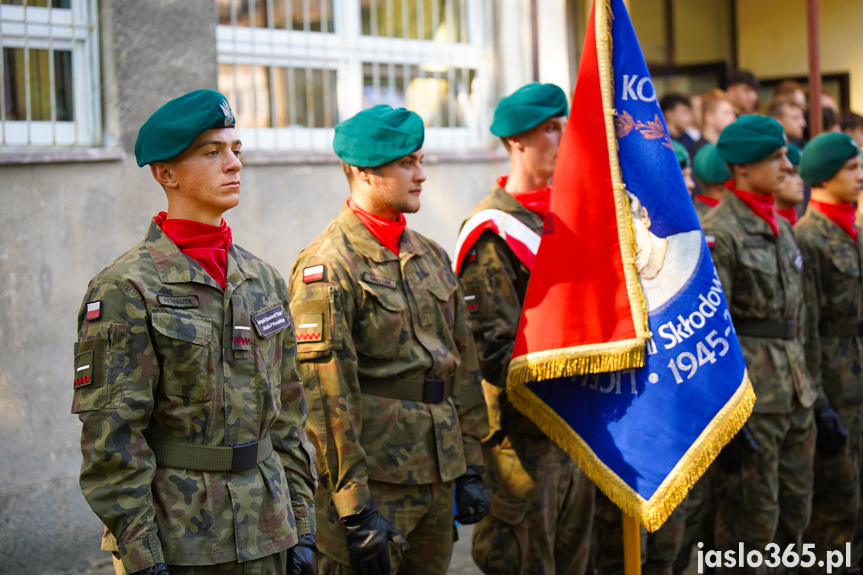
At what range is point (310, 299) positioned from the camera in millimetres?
3357

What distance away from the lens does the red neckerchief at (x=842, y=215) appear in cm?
569

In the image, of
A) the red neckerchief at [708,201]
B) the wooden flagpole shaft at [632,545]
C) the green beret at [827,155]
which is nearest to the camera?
the wooden flagpole shaft at [632,545]

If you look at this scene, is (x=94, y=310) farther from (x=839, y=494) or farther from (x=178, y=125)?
(x=839, y=494)

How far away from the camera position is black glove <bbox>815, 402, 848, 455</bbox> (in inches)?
206

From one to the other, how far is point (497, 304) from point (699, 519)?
6.30 ft

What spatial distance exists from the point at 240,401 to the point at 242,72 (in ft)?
11.5

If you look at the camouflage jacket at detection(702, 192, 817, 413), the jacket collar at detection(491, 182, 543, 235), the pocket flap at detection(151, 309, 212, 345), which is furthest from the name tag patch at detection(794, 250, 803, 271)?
the pocket flap at detection(151, 309, 212, 345)

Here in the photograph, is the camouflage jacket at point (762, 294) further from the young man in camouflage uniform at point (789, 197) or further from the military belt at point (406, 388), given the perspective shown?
the military belt at point (406, 388)

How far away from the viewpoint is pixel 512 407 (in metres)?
4.17

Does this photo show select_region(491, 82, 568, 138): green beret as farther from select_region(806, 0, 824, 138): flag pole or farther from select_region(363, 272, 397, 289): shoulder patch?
select_region(806, 0, 824, 138): flag pole

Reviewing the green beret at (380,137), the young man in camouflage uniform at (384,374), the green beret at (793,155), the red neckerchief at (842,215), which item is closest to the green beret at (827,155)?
the red neckerchief at (842,215)

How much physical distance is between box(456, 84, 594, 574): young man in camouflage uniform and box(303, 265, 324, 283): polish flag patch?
90 centimetres

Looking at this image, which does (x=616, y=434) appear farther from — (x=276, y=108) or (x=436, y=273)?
(x=276, y=108)

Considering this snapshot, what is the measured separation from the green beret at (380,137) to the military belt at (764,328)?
2.25 metres
